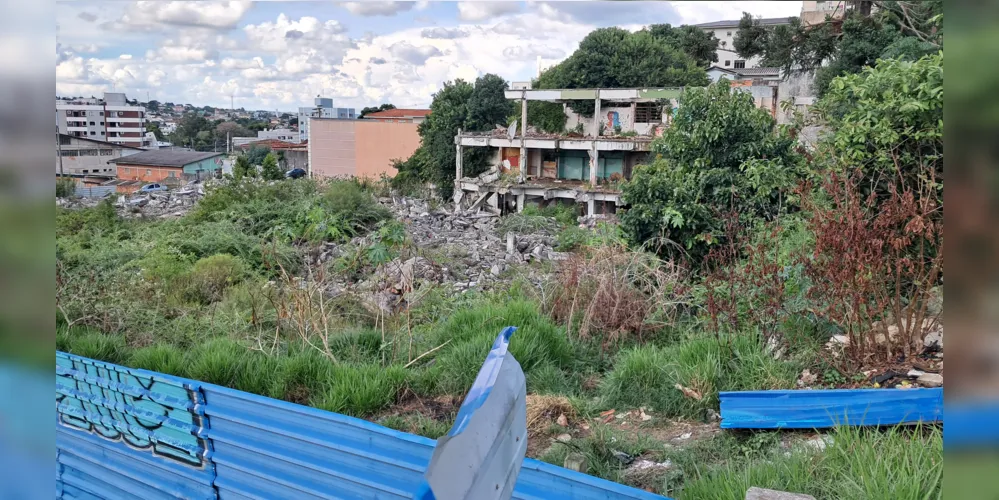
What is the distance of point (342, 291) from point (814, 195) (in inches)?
209

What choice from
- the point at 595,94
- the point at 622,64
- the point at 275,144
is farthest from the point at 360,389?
the point at 275,144

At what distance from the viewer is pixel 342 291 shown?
8328 mm

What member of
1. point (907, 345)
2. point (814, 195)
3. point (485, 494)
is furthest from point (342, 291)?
point (485, 494)

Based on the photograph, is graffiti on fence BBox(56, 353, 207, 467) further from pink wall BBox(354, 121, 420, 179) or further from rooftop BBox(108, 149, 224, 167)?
pink wall BBox(354, 121, 420, 179)

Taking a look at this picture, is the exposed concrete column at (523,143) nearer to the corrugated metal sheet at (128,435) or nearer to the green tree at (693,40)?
the green tree at (693,40)

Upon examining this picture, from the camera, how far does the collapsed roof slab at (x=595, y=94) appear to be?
71.4 ft

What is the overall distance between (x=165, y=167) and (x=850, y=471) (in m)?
25.7

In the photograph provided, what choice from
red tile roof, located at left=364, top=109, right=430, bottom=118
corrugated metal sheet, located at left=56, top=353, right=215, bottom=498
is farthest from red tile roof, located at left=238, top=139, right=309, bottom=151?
corrugated metal sheet, located at left=56, top=353, right=215, bottom=498

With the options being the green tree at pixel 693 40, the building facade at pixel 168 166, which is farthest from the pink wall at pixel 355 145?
the green tree at pixel 693 40

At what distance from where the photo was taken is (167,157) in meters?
24.8

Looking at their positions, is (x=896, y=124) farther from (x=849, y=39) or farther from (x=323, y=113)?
(x=323, y=113)

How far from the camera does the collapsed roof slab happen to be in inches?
857

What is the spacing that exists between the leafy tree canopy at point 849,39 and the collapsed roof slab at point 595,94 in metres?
3.29
